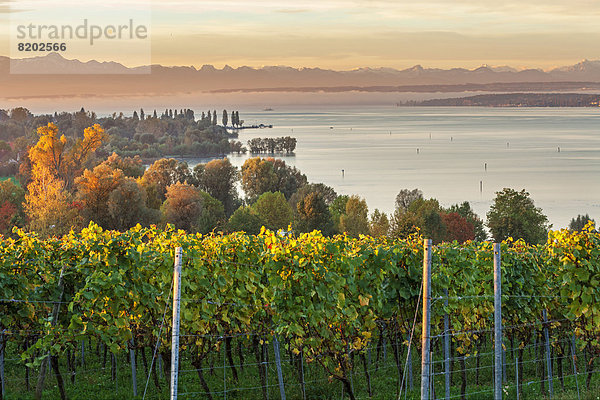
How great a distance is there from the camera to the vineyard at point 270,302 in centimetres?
1166

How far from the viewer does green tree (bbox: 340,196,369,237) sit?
255 feet

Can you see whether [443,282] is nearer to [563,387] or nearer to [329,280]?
[329,280]

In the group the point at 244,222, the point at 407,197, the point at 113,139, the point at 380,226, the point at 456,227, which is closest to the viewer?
the point at 244,222

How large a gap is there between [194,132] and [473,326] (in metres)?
181

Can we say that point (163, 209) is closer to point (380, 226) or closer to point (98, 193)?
point (98, 193)

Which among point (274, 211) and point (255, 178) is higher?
point (255, 178)

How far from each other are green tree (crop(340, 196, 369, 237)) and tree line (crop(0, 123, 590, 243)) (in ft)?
0.35

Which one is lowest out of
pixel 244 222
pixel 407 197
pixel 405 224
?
pixel 405 224

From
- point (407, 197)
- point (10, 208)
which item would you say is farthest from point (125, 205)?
point (407, 197)

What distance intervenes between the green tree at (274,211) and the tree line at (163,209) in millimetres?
103

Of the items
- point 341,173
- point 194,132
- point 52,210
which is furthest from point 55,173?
point 194,132

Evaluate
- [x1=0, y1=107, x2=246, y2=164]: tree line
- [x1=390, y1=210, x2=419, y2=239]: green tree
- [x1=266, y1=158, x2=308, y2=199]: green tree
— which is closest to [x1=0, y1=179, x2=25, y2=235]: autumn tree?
[x1=390, y1=210, x2=419, y2=239]: green tree

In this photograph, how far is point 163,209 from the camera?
70125 millimetres

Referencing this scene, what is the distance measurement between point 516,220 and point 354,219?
735 inches
